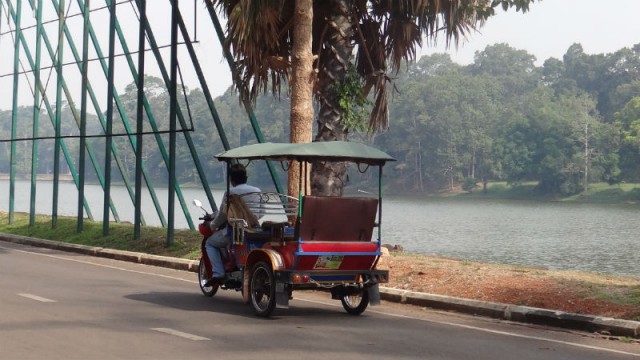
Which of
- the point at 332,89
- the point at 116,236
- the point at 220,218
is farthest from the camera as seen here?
the point at 116,236

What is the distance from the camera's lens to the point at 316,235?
12.3 metres

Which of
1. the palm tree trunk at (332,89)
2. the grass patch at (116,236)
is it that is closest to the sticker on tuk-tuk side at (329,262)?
the palm tree trunk at (332,89)

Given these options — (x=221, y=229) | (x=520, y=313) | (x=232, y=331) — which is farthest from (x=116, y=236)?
(x=232, y=331)

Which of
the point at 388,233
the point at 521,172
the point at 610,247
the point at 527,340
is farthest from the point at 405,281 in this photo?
the point at 521,172

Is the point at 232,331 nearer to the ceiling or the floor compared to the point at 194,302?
nearer to the floor

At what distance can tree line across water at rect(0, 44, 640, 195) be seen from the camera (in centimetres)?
9519

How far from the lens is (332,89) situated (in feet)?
64.7

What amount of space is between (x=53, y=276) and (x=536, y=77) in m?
131

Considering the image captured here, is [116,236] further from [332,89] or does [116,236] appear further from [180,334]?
[180,334]

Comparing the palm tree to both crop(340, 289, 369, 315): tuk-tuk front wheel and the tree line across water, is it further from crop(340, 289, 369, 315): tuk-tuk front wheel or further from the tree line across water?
the tree line across water

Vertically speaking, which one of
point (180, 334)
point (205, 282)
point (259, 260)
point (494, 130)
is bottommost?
point (180, 334)

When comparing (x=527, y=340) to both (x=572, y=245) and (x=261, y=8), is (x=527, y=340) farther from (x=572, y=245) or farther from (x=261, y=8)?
(x=572, y=245)

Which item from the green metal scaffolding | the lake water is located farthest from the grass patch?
the lake water

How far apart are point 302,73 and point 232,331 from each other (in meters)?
8.38
